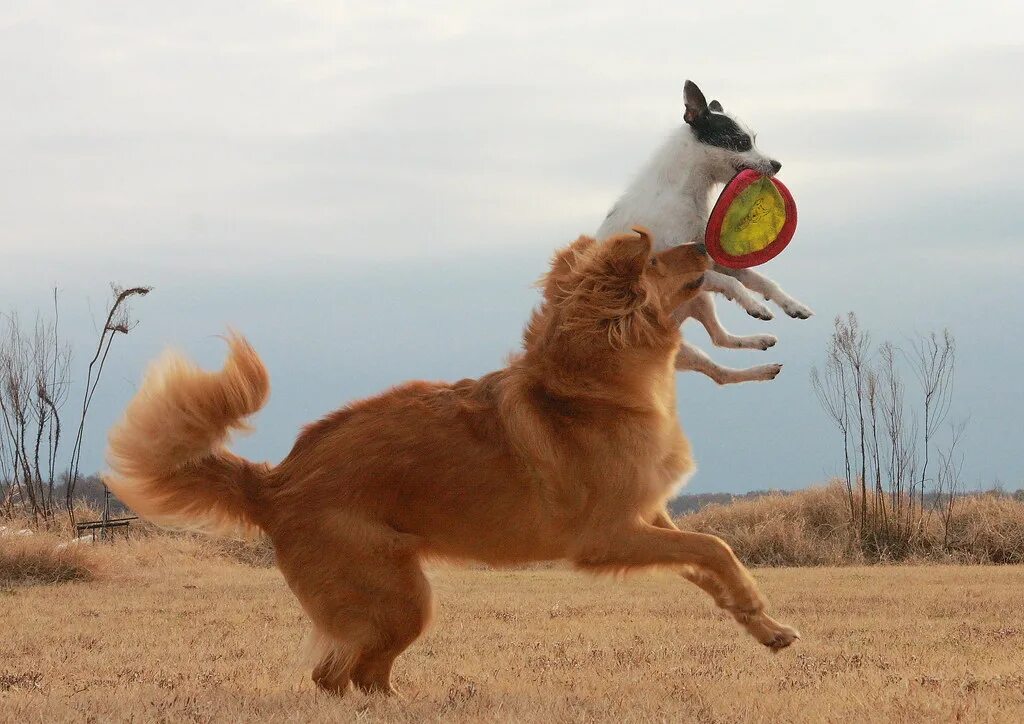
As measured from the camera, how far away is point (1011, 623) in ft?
27.6

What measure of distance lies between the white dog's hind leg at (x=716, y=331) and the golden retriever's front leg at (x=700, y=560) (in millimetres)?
2157

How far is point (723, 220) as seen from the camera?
651cm

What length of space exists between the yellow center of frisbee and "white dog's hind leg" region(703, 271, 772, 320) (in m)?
0.26

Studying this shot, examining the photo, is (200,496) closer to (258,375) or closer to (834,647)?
(258,375)

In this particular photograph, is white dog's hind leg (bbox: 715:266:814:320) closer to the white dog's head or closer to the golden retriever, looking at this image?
the white dog's head

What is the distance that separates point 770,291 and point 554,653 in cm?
259

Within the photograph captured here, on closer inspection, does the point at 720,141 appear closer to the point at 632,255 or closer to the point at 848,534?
the point at 632,255

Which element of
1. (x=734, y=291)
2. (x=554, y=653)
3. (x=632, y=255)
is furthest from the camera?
(x=554, y=653)

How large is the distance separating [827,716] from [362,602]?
2.02m

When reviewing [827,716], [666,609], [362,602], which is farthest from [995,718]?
[666,609]

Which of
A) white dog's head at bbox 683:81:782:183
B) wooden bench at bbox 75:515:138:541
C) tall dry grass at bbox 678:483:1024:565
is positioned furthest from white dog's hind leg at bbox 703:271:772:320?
wooden bench at bbox 75:515:138:541

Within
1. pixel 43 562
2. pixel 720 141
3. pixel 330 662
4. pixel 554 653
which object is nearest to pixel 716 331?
pixel 720 141

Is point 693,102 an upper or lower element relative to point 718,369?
upper

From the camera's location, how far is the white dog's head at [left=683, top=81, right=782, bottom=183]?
7.76m
